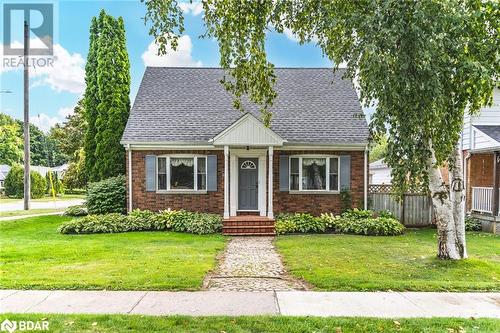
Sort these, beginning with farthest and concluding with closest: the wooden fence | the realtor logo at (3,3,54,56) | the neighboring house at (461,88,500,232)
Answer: the wooden fence
the neighboring house at (461,88,500,232)
the realtor logo at (3,3,54,56)

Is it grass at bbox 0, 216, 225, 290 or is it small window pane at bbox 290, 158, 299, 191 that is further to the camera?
small window pane at bbox 290, 158, 299, 191

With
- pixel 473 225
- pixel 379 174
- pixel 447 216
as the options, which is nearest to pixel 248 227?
pixel 447 216

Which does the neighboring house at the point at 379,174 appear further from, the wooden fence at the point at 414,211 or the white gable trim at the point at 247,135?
the white gable trim at the point at 247,135

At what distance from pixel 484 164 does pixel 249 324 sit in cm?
1521

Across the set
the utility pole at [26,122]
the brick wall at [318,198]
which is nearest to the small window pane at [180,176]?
the brick wall at [318,198]

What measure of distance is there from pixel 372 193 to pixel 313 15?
995 cm

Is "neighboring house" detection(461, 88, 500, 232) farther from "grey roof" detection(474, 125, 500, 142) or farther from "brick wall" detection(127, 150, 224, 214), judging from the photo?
"brick wall" detection(127, 150, 224, 214)

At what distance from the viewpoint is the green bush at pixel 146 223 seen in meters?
13.3

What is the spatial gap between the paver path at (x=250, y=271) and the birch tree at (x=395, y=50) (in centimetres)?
266

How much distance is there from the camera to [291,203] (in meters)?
15.1

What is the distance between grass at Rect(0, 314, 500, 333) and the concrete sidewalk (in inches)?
10.4

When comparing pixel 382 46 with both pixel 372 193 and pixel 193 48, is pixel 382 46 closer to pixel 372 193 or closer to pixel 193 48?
pixel 372 193

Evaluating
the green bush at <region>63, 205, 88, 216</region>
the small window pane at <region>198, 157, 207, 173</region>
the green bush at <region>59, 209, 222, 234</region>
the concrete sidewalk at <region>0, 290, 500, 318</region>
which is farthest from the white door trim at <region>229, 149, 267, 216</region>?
the concrete sidewalk at <region>0, 290, 500, 318</region>

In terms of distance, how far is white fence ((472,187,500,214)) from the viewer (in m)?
14.8
